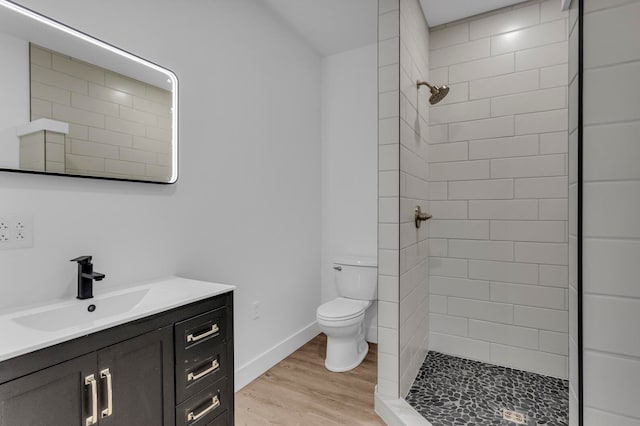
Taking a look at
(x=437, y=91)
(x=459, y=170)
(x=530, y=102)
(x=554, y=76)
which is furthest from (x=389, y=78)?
(x=554, y=76)

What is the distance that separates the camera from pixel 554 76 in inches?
88.7

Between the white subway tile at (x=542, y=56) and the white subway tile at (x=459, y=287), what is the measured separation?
156 centimetres

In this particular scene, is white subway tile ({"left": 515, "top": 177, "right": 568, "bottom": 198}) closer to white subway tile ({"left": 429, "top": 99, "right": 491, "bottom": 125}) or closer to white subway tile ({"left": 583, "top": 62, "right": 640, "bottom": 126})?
white subway tile ({"left": 429, "top": 99, "right": 491, "bottom": 125})

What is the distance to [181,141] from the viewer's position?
1.86m

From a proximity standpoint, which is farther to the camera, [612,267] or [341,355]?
[341,355]

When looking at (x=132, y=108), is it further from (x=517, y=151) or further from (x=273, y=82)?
(x=517, y=151)

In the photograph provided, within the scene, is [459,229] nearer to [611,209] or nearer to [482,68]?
[482,68]

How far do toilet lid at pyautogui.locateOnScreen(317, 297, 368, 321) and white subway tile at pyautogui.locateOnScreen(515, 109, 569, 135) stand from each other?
169cm

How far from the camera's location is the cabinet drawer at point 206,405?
135 cm

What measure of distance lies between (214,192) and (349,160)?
1.43 m

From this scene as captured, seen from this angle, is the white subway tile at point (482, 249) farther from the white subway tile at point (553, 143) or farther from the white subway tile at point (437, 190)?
the white subway tile at point (553, 143)

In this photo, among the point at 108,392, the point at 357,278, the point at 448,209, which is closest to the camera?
the point at 108,392

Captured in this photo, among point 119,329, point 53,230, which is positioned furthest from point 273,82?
point 119,329

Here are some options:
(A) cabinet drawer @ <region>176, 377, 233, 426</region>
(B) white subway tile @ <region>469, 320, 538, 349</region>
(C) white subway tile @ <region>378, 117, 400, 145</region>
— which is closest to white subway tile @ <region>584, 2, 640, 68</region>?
(C) white subway tile @ <region>378, 117, 400, 145</region>
